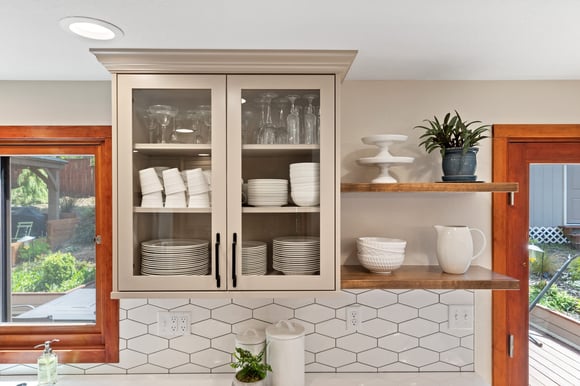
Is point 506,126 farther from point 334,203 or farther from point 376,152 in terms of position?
point 334,203

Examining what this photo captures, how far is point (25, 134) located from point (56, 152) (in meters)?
0.15

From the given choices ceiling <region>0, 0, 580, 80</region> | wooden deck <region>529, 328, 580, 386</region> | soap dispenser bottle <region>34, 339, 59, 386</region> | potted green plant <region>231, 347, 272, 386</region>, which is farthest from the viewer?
wooden deck <region>529, 328, 580, 386</region>

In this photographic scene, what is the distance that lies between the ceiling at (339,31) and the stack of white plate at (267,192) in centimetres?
52

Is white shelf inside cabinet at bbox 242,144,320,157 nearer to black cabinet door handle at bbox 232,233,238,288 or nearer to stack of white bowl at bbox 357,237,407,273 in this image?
black cabinet door handle at bbox 232,233,238,288

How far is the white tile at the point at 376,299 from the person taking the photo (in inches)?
70.1

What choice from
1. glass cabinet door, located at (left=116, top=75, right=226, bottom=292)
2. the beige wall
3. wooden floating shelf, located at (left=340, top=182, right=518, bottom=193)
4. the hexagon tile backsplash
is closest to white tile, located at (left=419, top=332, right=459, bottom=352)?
the hexagon tile backsplash

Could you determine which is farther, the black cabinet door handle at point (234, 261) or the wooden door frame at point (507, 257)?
the wooden door frame at point (507, 257)

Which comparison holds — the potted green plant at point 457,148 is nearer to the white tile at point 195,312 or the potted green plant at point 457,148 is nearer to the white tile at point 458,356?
the white tile at point 458,356

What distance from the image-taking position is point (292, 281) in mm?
1440

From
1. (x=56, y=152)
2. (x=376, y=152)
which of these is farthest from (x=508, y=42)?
(x=56, y=152)

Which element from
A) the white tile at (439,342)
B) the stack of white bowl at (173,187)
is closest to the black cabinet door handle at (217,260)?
the stack of white bowl at (173,187)

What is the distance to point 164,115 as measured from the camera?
1475 mm

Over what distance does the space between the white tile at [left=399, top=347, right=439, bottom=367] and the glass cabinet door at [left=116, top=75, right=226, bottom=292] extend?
0.99m

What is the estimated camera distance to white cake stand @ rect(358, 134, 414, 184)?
157 cm
